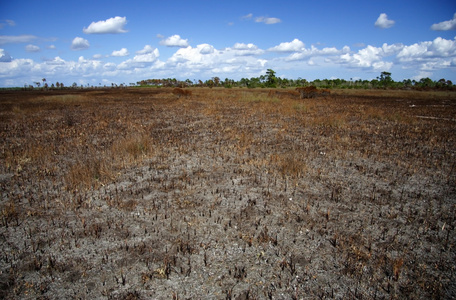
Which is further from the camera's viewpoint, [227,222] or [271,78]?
[271,78]

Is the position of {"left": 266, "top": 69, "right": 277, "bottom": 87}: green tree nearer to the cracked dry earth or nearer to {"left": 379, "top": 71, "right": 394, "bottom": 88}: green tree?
{"left": 379, "top": 71, "right": 394, "bottom": 88}: green tree

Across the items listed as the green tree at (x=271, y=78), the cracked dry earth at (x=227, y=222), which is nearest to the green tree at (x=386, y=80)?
the green tree at (x=271, y=78)

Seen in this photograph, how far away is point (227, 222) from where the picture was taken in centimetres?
502

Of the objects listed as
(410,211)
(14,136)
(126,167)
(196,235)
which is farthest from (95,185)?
(14,136)

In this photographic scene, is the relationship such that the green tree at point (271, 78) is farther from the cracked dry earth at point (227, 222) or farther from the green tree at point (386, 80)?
the cracked dry earth at point (227, 222)

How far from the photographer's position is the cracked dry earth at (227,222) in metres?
3.50

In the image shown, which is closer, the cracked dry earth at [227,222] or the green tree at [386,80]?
the cracked dry earth at [227,222]

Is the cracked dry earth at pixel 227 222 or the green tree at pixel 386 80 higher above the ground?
the green tree at pixel 386 80

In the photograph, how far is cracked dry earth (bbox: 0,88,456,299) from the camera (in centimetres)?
350

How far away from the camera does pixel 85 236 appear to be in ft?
14.8

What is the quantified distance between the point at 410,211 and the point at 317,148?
524 cm

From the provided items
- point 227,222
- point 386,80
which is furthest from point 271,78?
point 227,222

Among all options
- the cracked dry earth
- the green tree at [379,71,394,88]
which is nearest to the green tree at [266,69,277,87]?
the green tree at [379,71,394,88]

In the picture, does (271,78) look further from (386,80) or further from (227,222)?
(227,222)
